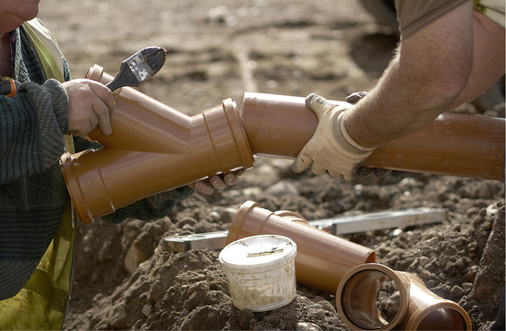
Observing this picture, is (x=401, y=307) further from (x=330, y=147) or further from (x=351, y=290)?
(x=330, y=147)

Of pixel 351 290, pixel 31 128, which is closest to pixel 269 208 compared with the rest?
pixel 351 290

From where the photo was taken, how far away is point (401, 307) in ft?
7.70

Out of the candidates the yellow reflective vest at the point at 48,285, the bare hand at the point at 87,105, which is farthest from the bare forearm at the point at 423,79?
the yellow reflective vest at the point at 48,285

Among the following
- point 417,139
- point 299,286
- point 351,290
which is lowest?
point 299,286

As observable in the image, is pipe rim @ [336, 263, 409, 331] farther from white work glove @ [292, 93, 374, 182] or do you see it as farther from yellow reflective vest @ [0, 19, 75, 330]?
yellow reflective vest @ [0, 19, 75, 330]

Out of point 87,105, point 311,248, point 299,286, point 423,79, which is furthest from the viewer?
point 299,286

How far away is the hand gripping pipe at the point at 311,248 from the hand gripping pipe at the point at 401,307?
16 centimetres

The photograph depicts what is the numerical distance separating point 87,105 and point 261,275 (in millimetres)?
897

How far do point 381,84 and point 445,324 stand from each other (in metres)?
0.96

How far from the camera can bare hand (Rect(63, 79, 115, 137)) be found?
7.63ft

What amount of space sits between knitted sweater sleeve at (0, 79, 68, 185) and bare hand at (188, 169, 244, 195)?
2.06 feet

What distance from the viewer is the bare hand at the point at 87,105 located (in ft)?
7.63

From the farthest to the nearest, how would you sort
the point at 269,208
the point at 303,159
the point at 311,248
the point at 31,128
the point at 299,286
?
the point at 269,208 → the point at 299,286 → the point at 311,248 → the point at 303,159 → the point at 31,128

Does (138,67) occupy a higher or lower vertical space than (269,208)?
higher
